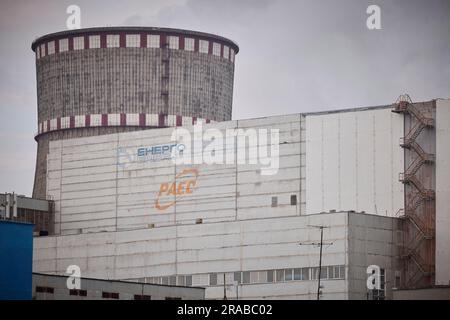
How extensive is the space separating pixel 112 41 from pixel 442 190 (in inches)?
1453

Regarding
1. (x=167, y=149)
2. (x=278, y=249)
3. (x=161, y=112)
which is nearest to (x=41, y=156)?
(x=161, y=112)

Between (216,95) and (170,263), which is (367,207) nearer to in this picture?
(170,263)

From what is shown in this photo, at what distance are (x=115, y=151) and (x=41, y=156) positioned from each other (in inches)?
546

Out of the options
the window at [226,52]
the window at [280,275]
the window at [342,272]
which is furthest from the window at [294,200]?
the window at [226,52]

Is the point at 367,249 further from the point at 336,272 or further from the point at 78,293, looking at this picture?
the point at 78,293

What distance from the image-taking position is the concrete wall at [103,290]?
66.8 meters

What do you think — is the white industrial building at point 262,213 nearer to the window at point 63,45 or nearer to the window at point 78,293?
the window at point 63,45

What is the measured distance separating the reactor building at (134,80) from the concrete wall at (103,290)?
35506 mm

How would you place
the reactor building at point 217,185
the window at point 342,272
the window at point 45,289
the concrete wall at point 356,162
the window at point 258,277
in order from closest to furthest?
the window at point 45,289 → the window at point 342,272 → the reactor building at point 217,185 → the window at point 258,277 → the concrete wall at point 356,162

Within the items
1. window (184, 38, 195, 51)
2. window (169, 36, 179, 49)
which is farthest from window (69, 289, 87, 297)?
window (184, 38, 195, 51)

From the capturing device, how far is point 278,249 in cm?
7962

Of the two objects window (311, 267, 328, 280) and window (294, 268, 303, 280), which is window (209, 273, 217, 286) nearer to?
window (294, 268, 303, 280)

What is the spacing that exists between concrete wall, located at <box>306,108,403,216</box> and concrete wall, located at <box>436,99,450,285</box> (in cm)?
254

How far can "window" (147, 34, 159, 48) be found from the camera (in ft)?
351
